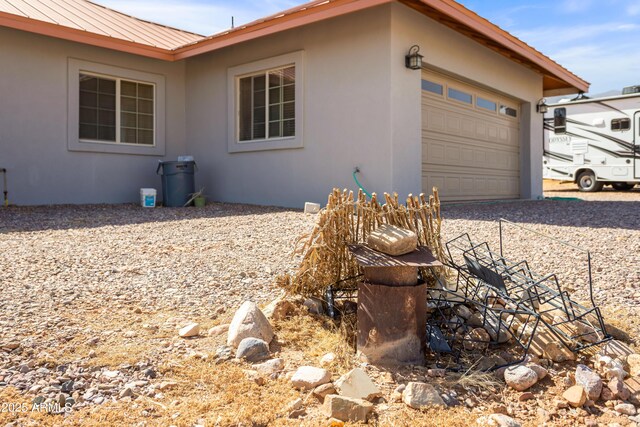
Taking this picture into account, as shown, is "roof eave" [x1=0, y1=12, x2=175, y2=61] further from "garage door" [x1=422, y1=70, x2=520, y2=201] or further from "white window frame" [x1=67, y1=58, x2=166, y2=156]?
"garage door" [x1=422, y1=70, x2=520, y2=201]

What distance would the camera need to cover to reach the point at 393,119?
7473 millimetres

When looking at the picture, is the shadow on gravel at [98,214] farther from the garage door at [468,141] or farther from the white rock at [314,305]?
the white rock at [314,305]

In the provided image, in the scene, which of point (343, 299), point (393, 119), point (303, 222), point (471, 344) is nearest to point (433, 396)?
point (471, 344)

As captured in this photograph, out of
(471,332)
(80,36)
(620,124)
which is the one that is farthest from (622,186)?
(471,332)

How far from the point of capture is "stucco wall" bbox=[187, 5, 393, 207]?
24.9 feet

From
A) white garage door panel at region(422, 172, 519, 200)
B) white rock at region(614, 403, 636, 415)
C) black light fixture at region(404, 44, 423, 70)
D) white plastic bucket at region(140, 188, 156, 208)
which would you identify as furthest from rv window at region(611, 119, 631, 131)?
white rock at region(614, 403, 636, 415)

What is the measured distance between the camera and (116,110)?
9.45 m

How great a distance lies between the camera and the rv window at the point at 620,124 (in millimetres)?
14055

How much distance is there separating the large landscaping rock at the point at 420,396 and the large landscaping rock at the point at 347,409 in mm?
169

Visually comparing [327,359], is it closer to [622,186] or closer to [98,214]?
[98,214]

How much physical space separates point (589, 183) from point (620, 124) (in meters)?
1.95

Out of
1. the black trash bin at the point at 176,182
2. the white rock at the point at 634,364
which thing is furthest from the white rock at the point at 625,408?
the black trash bin at the point at 176,182

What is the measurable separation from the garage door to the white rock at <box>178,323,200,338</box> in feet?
21.9

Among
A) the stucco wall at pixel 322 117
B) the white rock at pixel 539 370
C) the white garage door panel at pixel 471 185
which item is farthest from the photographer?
the white garage door panel at pixel 471 185
